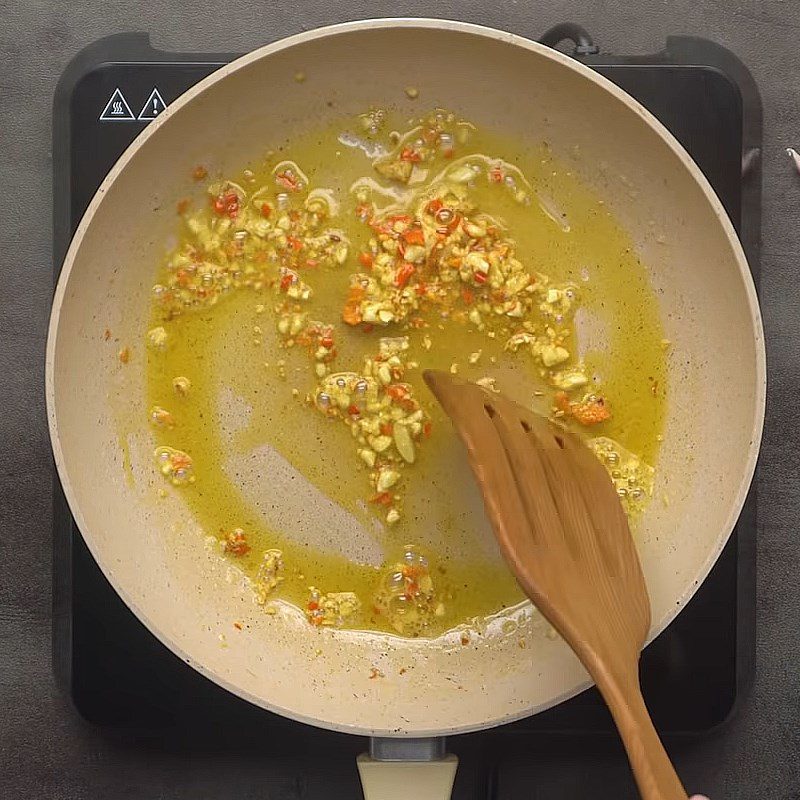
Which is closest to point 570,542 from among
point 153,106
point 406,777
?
point 406,777

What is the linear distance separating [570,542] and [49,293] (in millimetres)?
645

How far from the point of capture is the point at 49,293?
107 centimetres

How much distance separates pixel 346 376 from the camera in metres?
0.99

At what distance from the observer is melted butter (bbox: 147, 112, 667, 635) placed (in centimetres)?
100

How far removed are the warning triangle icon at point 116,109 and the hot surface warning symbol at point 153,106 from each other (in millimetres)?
14

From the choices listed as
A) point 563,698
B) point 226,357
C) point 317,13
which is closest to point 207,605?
point 226,357

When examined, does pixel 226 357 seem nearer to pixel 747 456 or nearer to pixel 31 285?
pixel 31 285

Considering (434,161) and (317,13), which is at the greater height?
(317,13)

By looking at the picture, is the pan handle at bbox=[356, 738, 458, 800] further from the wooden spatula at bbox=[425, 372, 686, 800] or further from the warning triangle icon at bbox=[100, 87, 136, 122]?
the warning triangle icon at bbox=[100, 87, 136, 122]

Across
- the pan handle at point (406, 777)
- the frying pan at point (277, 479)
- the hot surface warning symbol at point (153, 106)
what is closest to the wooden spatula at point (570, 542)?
Result: the frying pan at point (277, 479)

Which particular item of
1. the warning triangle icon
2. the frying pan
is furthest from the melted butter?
the warning triangle icon

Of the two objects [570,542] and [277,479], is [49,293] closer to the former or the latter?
[277,479]

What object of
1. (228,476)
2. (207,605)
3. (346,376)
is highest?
(346,376)

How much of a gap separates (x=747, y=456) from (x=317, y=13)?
0.67m
